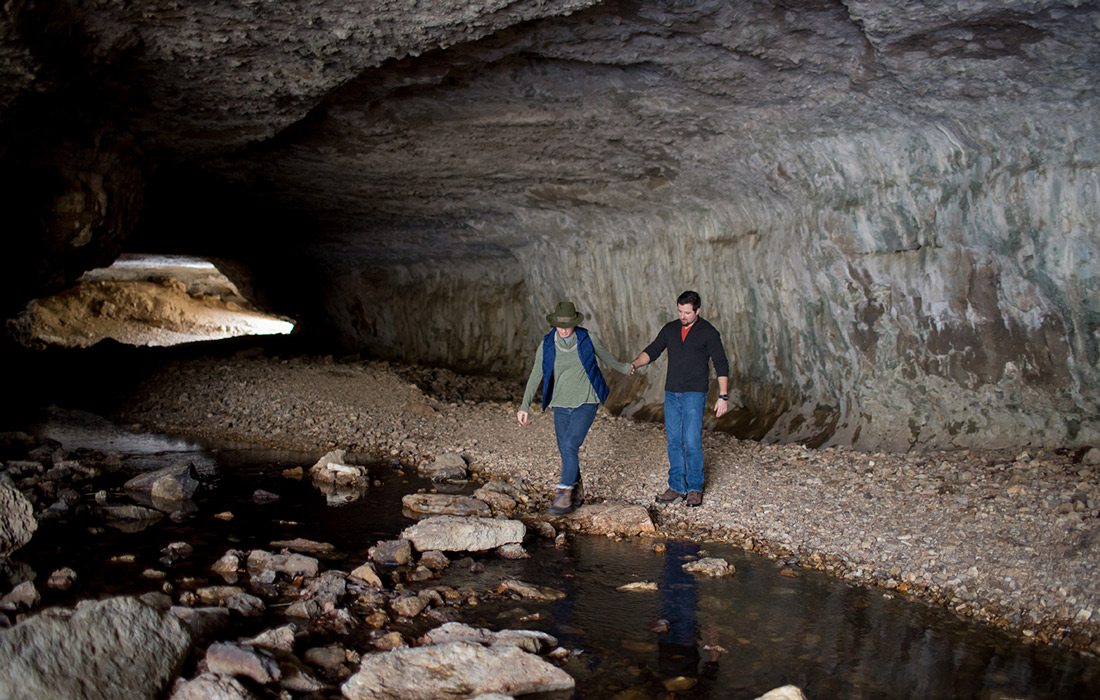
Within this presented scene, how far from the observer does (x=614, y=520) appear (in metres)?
7.55

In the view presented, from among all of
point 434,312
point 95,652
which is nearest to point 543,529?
point 95,652

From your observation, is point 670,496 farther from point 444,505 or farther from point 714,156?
point 714,156

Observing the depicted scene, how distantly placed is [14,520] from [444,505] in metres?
3.36

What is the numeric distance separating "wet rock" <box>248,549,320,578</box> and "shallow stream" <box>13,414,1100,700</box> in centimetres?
28

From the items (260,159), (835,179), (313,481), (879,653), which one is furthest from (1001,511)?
(260,159)

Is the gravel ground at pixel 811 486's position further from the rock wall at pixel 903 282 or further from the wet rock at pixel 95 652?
the wet rock at pixel 95 652

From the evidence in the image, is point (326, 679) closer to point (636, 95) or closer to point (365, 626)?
point (365, 626)

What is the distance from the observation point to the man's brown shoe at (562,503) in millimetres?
7895

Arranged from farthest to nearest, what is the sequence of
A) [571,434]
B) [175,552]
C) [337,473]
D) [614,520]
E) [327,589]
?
[337,473], [571,434], [614,520], [175,552], [327,589]

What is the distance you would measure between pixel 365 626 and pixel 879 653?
2937mm

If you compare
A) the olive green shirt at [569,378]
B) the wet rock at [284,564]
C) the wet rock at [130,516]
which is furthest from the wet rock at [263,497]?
the olive green shirt at [569,378]

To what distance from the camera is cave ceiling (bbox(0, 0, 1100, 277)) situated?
6660 millimetres

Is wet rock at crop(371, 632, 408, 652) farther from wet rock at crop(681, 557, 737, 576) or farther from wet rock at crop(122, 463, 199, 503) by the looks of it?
wet rock at crop(122, 463, 199, 503)

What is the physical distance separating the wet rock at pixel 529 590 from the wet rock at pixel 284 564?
1284 millimetres
